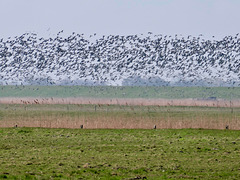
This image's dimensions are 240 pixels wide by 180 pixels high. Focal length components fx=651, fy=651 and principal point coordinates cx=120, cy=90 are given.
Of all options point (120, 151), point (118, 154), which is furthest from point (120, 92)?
point (118, 154)

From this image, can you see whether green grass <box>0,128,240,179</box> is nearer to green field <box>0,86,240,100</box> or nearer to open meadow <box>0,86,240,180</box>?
open meadow <box>0,86,240,180</box>

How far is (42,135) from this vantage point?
38.3 meters

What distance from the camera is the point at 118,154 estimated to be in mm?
28281

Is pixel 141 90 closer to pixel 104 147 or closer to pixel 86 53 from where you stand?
Result: pixel 86 53

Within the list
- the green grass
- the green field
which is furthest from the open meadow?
the green field

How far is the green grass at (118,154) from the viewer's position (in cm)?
2247

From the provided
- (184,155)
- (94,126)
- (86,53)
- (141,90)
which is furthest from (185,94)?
(184,155)

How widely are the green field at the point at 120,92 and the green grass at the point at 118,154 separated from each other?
3215 inches

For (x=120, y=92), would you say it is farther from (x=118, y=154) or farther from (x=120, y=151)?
(x=118, y=154)

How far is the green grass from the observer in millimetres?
22469

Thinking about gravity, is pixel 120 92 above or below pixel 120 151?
above

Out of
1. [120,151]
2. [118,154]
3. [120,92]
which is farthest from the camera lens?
[120,92]

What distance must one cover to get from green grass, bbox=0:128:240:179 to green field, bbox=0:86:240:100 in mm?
81652

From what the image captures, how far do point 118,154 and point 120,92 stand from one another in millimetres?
100245
